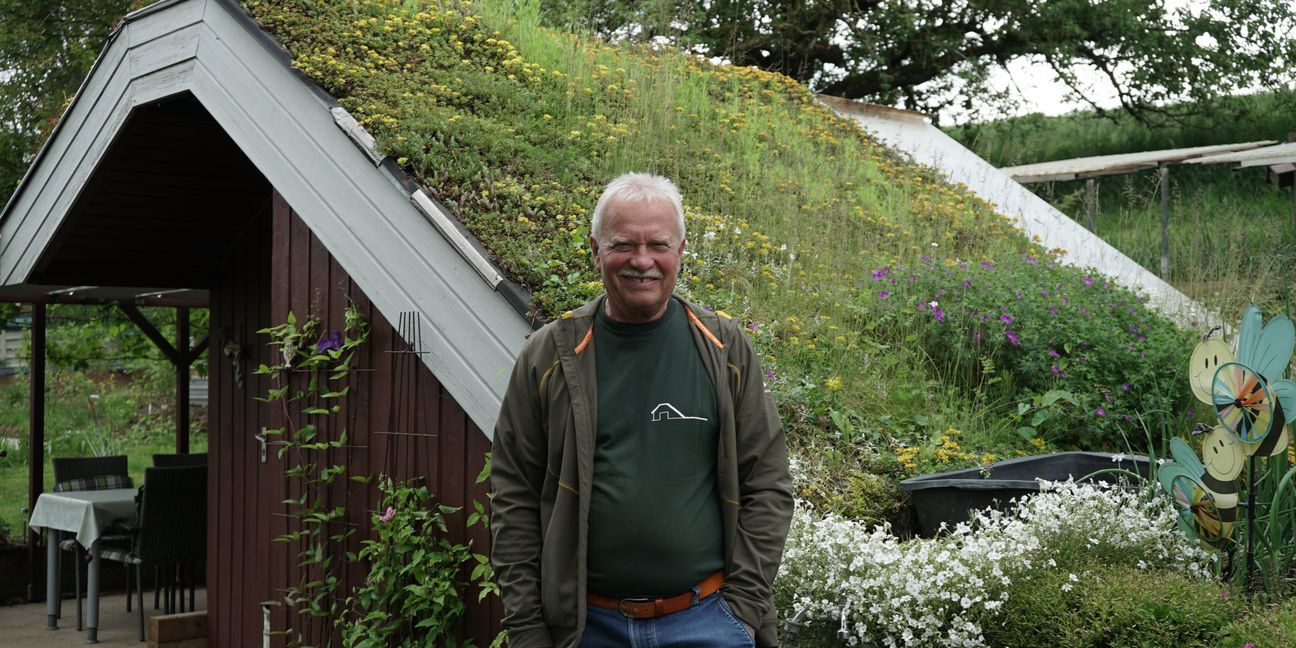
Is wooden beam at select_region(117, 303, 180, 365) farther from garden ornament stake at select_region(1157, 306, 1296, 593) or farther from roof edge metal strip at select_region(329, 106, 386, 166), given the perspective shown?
garden ornament stake at select_region(1157, 306, 1296, 593)

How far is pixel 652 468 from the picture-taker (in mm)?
2680

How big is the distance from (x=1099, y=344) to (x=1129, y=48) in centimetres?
1220

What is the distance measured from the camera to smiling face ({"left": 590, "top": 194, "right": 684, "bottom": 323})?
2.68 metres

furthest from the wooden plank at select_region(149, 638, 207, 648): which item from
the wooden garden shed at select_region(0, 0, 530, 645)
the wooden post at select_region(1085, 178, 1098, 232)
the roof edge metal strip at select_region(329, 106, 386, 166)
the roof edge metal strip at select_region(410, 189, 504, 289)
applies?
the wooden post at select_region(1085, 178, 1098, 232)

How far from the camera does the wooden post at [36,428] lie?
948cm

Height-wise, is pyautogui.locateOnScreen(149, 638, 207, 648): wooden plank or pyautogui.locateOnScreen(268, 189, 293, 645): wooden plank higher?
pyautogui.locateOnScreen(268, 189, 293, 645): wooden plank

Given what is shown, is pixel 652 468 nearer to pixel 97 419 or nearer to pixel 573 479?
pixel 573 479

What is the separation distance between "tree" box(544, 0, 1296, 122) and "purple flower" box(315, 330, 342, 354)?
36.6 feet

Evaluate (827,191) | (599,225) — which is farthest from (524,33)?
(599,225)

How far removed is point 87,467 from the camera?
406 inches

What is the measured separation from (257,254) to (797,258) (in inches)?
135

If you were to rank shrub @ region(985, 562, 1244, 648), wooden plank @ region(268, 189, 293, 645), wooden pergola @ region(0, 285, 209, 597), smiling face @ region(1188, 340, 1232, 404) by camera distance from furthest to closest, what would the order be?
wooden pergola @ region(0, 285, 209, 597), wooden plank @ region(268, 189, 293, 645), smiling face @ region(1188, 340, 1232, 404), shrub @ region(985, 562, 1244, 648)

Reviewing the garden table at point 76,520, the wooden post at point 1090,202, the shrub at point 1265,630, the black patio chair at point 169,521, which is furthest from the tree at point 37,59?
the shrub at point 1265,630

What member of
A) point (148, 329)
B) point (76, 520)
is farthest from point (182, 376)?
point (76, 520)
